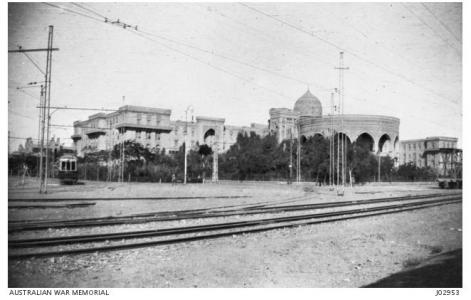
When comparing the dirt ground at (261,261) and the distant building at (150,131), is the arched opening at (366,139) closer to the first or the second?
the distant building at (150,131)

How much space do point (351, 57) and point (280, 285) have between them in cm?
1062

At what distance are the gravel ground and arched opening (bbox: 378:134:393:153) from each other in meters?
68.9

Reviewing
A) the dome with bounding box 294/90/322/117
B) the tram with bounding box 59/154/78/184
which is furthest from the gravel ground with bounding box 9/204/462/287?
the dome with bounding box 294/90/322/117

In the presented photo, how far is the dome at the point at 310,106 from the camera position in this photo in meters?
77.2

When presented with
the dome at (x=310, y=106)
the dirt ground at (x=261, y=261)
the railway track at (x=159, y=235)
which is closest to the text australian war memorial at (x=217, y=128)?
the dome at (x=310, y=106)

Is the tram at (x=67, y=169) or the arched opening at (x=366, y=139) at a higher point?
the arched opening at (x=366, y=139)

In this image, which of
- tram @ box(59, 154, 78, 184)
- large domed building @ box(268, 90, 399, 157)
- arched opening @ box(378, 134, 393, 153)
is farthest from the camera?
arched opening @ box(378, 134, 393, 153)

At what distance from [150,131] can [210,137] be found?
51.2ft

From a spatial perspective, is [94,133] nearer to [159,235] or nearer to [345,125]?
[345,125]

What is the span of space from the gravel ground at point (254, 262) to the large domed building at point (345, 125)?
57.5 m

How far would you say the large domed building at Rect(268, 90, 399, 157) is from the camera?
235 ft

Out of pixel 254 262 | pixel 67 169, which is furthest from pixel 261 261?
pixel 67 169

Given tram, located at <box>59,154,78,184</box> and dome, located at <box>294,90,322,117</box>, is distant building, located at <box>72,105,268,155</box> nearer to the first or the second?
dome, located at <box>294,90,322,117</box>

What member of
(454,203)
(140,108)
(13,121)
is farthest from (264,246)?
(140,108)
